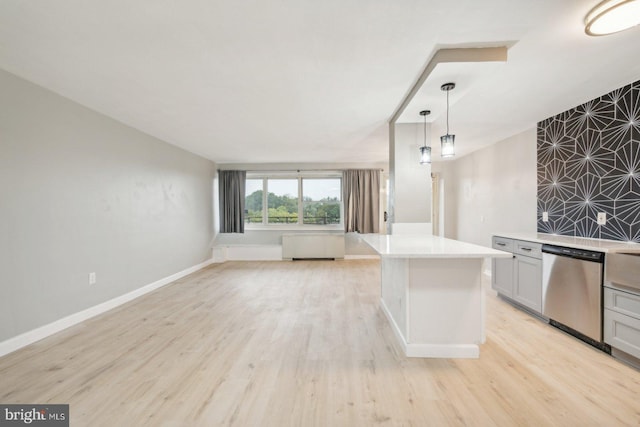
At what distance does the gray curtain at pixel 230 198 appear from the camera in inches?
253

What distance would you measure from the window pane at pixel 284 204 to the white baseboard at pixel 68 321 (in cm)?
290

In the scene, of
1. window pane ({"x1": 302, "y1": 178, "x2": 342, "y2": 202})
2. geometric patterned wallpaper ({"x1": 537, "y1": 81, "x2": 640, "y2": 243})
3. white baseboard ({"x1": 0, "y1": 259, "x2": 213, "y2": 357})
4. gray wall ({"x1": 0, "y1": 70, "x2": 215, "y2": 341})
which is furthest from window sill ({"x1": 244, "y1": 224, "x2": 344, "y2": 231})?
geometric patterned wallpaper ({"x1": 537, "y1": 81, "x2": 640, "y2": 243})

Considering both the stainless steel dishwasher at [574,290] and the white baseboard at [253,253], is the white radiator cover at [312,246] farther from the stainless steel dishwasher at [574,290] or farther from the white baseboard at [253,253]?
the stainless steel dishwasher at [574,290]

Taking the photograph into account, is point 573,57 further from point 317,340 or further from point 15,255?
point 15,255

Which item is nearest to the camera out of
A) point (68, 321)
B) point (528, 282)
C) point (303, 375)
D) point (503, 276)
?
point (303, 375)

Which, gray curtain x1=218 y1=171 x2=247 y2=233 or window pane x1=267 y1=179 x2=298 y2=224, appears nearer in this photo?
gray curtain x1=218 y1=171 x2=247 y2=233

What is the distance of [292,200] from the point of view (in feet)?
22.0

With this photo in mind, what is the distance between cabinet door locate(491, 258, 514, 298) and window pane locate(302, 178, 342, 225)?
3.70 m

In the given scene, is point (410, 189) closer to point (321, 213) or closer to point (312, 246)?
point (312, 246)

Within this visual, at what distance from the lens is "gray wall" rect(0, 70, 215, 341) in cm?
231

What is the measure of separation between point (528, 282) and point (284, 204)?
4.99m

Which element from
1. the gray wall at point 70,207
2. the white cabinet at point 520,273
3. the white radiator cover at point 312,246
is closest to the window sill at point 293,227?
the white radiator cover at point 312,246

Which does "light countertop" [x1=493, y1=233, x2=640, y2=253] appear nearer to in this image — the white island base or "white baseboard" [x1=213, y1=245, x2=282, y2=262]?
the white island base

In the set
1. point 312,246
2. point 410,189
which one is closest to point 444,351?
point 410,189
